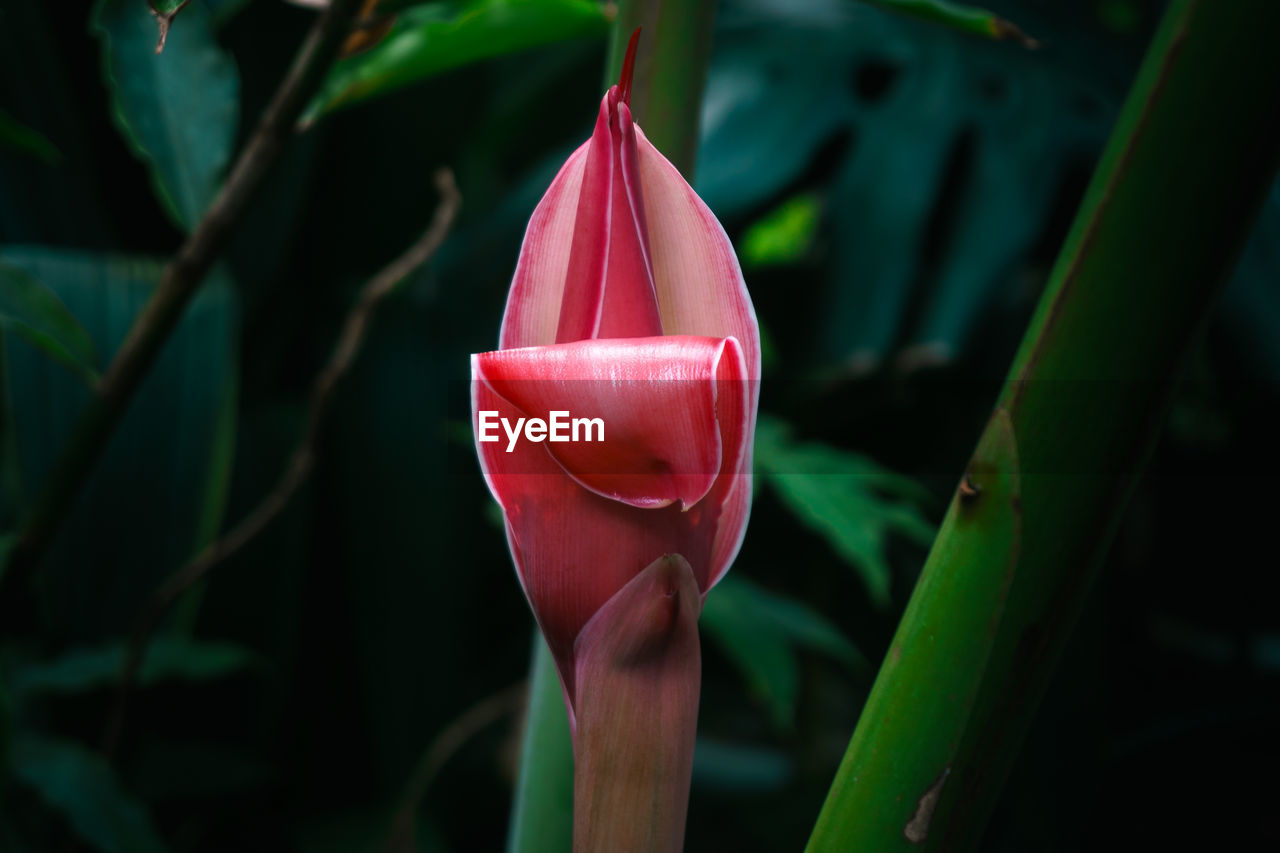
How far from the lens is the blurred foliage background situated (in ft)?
1.54

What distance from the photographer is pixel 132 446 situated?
461 mm

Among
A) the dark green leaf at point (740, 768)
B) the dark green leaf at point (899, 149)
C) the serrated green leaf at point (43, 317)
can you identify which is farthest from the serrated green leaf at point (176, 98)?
the dark green leaf at point (740, 768)

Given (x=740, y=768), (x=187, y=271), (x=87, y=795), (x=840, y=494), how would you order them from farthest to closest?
1. (x=740, y=768)
2. (x=840, y=494)
3. (x=87, y=795)
4. (x=187, y=271)

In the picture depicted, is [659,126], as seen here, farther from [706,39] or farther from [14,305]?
[14,305]

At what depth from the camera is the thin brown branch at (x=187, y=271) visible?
19 centimetres

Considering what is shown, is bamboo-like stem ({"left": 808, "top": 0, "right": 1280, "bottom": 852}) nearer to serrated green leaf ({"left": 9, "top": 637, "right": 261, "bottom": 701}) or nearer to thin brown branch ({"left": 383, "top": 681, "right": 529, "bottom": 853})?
thin brown branch ({"left": 383, "top": 681, "right": 529, "bottom": 853})

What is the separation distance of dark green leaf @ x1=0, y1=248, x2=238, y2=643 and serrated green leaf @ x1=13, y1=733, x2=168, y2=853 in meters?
0.12

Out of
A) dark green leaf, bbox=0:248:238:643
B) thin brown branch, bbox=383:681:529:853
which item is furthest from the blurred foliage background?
thin brown branch, bbox=383:681:529:853

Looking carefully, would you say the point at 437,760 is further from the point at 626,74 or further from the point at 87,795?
the point at 626,74

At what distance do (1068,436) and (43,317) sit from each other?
0.26m

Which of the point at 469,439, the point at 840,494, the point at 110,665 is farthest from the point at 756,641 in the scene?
the point at 110,665

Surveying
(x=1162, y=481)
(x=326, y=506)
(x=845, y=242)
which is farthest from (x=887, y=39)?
(x=326, y=506)

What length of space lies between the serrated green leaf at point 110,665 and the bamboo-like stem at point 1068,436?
1.25ft

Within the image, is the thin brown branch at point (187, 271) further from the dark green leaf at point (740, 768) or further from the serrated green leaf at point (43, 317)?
the dark green leaf at point (740, 768)
